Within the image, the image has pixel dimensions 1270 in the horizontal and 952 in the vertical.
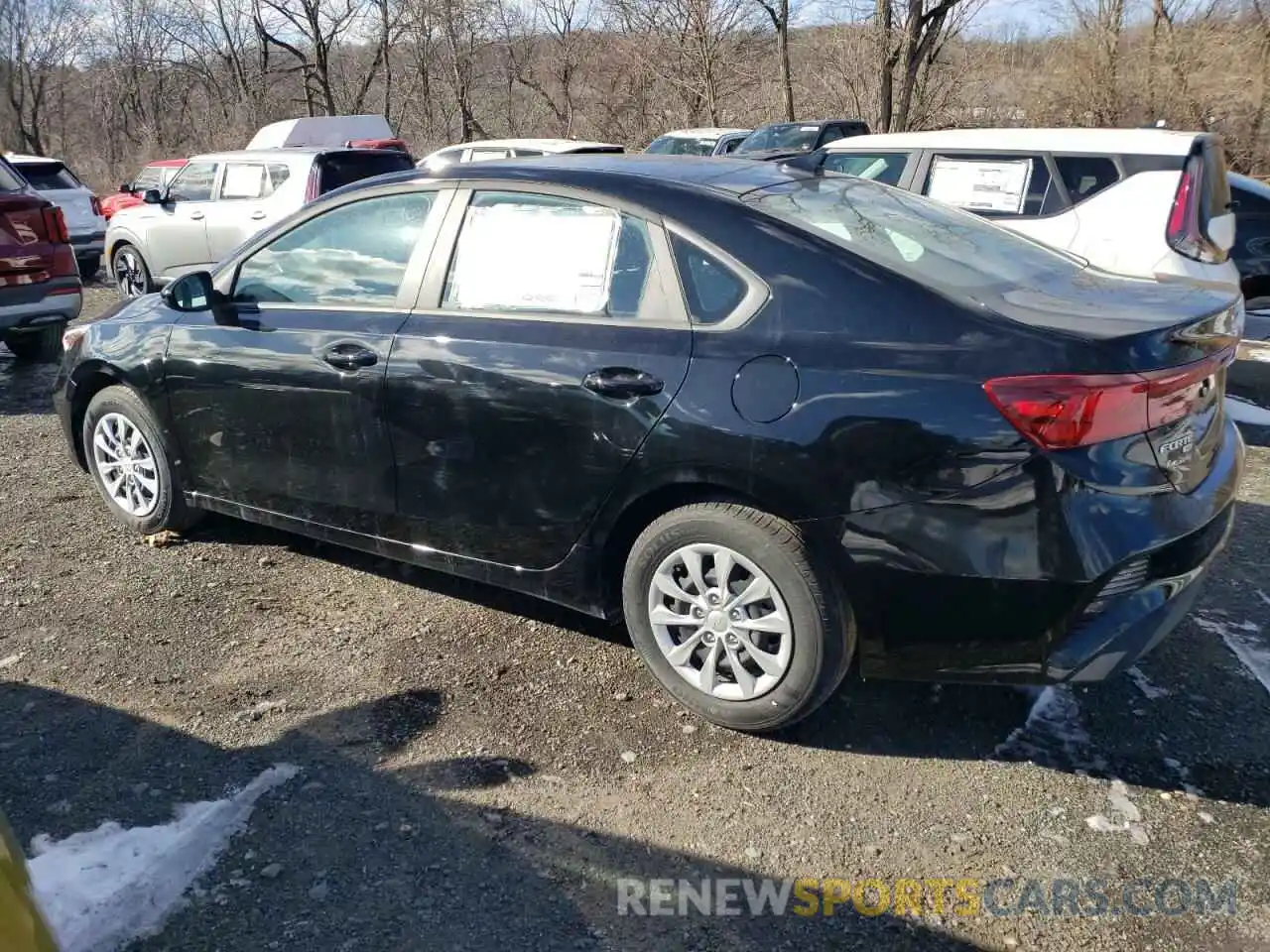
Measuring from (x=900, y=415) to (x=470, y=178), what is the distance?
183 cm

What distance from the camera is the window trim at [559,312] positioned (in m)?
3.23

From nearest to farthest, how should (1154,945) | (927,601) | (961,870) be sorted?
(1154,945)
(961,870)
(927,601)

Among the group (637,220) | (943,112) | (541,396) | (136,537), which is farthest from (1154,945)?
(943,112)

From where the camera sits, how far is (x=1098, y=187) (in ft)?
22.1

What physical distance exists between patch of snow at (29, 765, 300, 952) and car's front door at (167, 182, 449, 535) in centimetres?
131

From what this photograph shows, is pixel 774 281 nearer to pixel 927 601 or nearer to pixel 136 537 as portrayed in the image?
pixel 927 601

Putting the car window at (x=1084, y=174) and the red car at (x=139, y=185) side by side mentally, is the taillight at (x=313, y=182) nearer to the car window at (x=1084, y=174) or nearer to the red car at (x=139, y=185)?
the red car at (x=139, y=185)

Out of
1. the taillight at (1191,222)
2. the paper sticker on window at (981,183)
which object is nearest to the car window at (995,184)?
the paper sticker on window at (981,183)

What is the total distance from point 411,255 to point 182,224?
928 cm

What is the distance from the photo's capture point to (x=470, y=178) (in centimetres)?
375

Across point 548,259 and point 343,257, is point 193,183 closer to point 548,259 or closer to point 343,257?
point 343,257

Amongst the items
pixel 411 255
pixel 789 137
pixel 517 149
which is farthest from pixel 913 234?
pixel 789 137

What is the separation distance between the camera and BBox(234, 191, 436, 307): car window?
152 inches

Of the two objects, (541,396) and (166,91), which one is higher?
(166,91)
